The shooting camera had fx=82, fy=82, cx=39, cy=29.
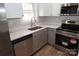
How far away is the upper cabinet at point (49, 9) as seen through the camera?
3509 millimetres

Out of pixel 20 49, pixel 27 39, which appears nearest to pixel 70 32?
pixel 27 39

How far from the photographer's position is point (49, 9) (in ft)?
12.1

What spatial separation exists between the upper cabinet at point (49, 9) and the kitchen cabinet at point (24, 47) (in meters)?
1.68

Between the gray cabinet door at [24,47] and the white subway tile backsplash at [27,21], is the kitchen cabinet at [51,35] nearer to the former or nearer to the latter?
the white subway tile backsplash at [27,21]

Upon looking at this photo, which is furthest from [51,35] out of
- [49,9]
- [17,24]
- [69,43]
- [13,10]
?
[13,10]

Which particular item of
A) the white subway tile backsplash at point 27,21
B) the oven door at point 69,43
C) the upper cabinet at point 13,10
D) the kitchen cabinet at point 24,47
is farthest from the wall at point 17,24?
the oven door at point 69,43

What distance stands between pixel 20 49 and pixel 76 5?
2451 mm

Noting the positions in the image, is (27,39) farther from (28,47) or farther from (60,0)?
(60,0)

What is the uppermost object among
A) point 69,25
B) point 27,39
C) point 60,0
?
point 60,0

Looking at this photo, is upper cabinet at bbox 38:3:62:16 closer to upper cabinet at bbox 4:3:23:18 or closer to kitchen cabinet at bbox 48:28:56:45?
kitchen cabinet at bbox 48:28:56:45

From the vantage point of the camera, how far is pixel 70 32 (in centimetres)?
289

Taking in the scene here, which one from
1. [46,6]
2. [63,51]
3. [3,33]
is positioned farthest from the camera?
[46,6]

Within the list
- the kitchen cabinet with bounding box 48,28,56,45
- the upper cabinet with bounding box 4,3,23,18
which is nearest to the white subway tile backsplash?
the upper cabinet with bounding box 4,3,23,18

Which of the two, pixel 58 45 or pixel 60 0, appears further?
pixel 58 45
